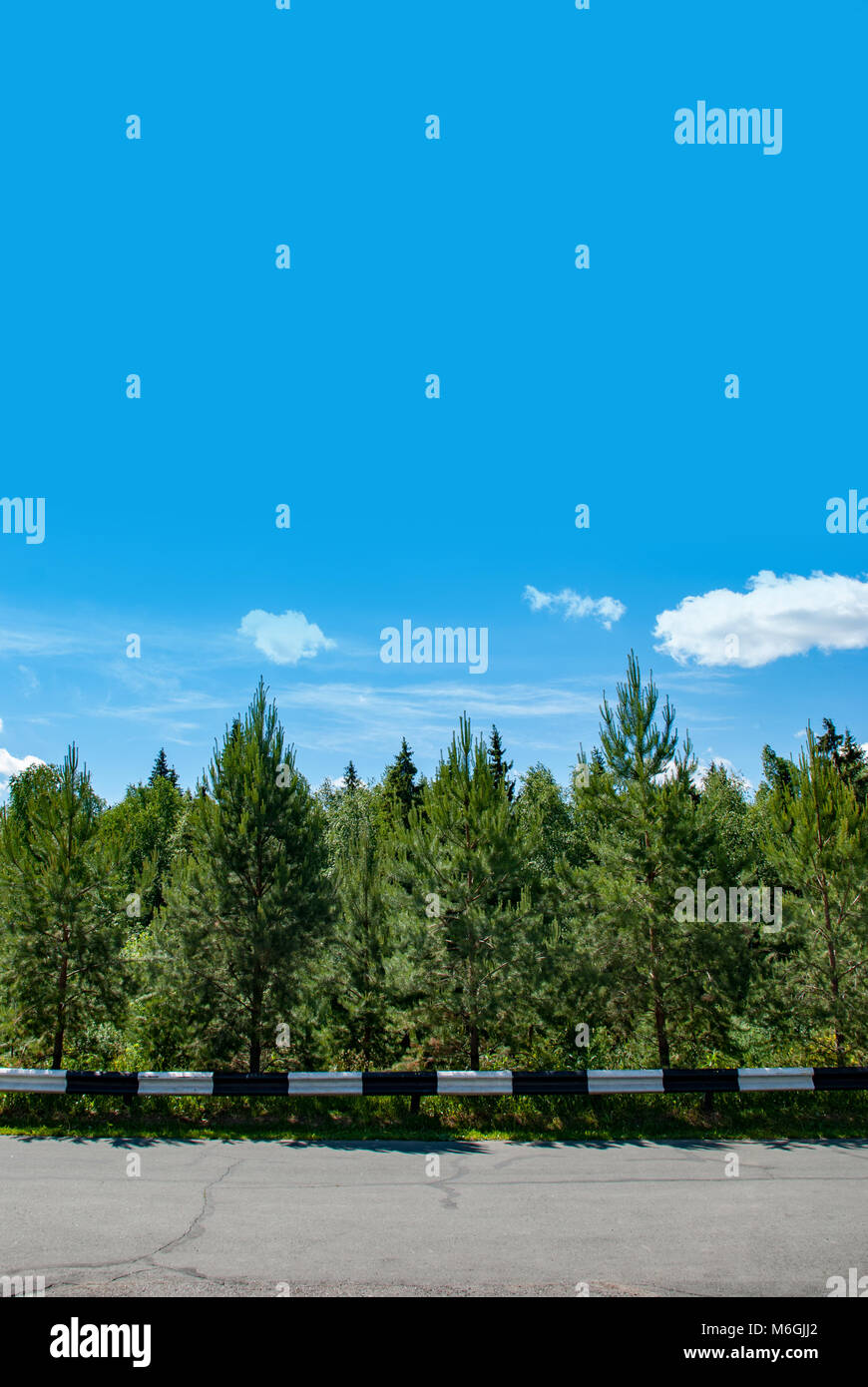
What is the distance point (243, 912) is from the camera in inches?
597

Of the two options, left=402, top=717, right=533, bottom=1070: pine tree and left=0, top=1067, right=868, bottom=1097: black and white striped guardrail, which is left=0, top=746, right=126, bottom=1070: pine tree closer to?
left=0, top=1067, right=868, bottom=1097: black and white striped guardrail

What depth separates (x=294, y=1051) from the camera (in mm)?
15883

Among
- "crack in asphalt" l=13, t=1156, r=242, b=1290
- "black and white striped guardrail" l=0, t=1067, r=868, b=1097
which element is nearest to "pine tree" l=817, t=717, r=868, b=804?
"black and white striped guardrail" l=0, t=1067, r=868, b=1097

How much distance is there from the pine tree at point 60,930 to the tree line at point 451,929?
0.13 feet

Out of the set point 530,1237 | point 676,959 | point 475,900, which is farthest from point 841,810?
point 530,1237

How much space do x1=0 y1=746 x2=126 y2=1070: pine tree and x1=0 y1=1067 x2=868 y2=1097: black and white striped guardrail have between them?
1.86 meters

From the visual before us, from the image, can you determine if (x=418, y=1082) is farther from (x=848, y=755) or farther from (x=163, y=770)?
(x=163, y=770)

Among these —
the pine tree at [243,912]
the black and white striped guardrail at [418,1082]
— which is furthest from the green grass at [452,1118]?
the pine tree at [243,912]

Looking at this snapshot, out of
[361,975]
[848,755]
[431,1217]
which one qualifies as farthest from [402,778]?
[431,1217]

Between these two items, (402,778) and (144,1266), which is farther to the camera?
(402,778)

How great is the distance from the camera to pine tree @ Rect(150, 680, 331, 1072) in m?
14.9

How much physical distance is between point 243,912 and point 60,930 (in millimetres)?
3760
